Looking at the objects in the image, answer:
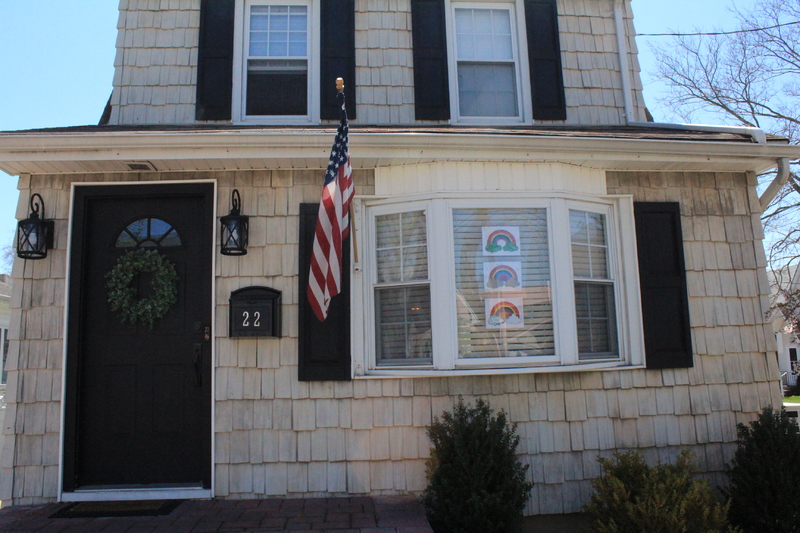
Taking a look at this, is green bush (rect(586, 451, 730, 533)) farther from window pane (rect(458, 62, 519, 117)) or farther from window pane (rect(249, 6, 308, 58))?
window pane (rect(249, 6, 308, 58))

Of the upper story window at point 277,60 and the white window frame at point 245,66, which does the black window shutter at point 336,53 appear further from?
the upper story window at point 277,60

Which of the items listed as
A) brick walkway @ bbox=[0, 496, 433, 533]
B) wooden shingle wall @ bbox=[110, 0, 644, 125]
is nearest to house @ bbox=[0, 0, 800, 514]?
brick walkway @ bbox=[0, 496, 433, 533]

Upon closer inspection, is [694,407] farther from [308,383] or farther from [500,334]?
[308,383]

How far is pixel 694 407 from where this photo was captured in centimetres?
439

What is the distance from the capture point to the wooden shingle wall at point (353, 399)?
4090mm

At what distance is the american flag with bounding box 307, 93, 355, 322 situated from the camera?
347cm

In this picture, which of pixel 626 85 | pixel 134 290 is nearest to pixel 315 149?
pixel 134 290

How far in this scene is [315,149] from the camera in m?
4.07

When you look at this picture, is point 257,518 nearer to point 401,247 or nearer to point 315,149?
point 401,247

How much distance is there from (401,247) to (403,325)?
0.58 metres

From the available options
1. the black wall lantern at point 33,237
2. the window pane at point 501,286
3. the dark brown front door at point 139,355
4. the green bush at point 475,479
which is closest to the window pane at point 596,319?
the window pane at point 501,286

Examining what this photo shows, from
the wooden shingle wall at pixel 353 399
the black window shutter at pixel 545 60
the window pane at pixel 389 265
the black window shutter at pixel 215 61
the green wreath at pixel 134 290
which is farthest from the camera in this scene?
the black window shutter at pixel 545 60

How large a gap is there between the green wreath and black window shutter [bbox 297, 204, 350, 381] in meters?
0.97

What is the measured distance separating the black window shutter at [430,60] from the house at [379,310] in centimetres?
92
